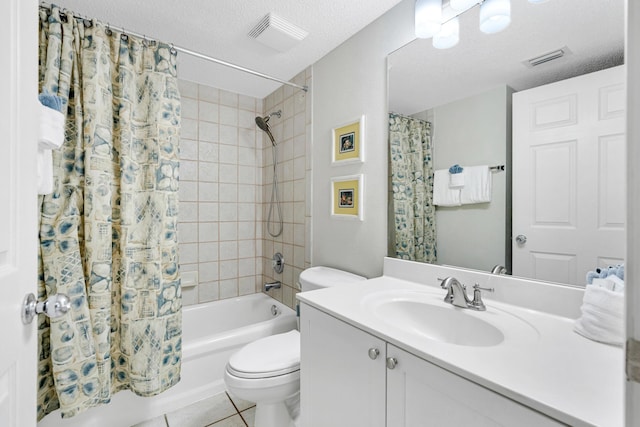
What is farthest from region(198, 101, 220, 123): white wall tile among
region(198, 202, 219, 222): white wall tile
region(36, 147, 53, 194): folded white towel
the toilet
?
the toilet

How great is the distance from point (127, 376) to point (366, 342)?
1.41 metres

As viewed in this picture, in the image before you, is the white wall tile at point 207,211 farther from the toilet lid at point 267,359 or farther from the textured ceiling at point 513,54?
the textured ceiling at point 513,54

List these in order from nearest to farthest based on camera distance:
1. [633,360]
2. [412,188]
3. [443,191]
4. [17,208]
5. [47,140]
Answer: [633,360] → [17,208] → [47,140] → [443,191] → [412,188]

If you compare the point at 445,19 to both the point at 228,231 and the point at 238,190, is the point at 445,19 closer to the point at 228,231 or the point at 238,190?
the point at 238,190

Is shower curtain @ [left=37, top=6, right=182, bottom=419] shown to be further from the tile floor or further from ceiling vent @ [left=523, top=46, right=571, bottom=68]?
ceiling vent @ [left=523, top=46, right=571, bottom=68]

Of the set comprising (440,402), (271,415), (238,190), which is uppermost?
(238,190)

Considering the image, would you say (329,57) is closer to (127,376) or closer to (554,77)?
(554,77)

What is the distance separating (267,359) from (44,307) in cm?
95

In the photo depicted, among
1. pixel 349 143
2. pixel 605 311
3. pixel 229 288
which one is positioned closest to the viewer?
pixel 605 311

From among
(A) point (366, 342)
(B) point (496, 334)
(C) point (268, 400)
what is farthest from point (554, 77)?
(C) point (268, 400)

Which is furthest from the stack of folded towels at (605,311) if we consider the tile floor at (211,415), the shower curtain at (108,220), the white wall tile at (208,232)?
the white wall tile at (208,232)

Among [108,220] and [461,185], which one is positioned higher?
[461,185]

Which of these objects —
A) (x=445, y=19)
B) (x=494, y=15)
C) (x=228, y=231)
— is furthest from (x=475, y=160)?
(x=228, y=231)

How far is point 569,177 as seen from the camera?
0.91 metres
